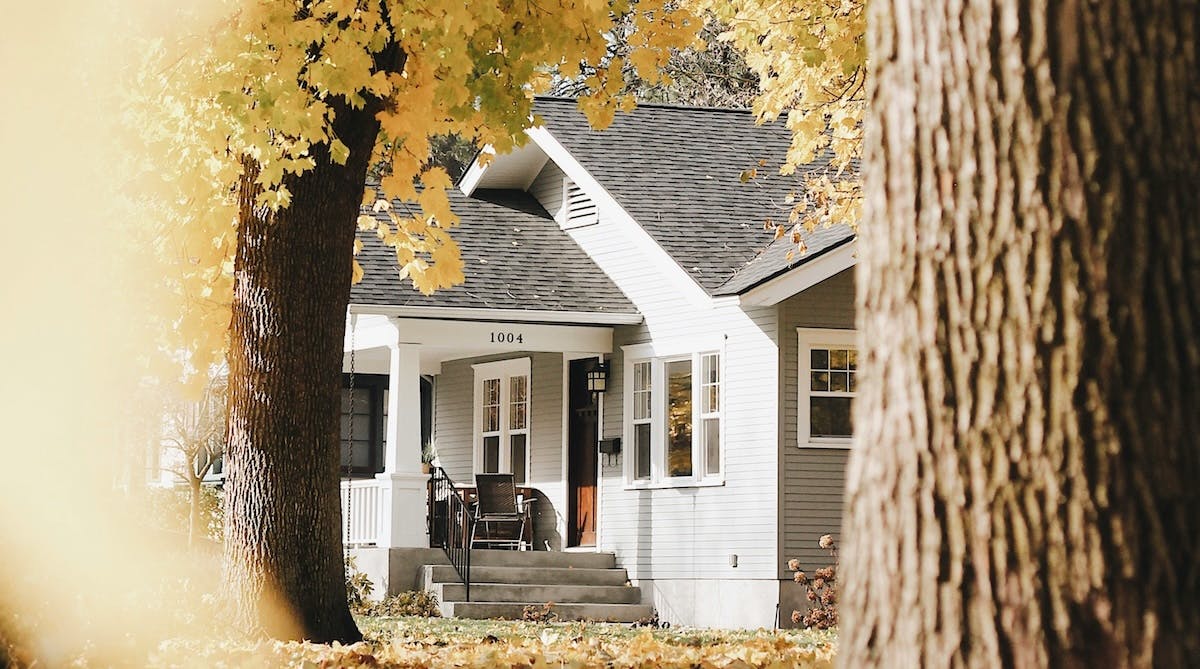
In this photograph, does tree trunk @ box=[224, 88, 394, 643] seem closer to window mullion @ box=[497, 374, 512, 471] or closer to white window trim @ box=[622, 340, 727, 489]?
white window trim @ box=[622, 340, 727, 489]

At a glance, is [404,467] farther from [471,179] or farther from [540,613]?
[471,179]

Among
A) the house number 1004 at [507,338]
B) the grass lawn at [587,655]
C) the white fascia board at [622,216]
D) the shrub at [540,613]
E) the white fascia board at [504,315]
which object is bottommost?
the shrub at [540,613]

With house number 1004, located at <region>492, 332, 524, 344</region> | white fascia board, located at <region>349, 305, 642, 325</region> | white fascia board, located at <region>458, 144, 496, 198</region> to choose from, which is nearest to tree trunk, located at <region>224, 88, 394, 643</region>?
white fascia board, located at <region>349, 305, 642, 325</region>

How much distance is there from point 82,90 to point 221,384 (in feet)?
52.3

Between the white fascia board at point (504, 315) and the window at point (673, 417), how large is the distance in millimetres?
495

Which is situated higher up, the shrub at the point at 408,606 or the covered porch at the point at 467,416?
the covered porch at the point at 467,416

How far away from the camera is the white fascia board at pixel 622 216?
20.2 meters

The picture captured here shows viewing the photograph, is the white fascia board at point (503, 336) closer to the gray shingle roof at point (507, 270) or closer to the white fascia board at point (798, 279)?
the gray shingle roof at point (507, 270)

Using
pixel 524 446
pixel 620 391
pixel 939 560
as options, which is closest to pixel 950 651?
pixel 939 560

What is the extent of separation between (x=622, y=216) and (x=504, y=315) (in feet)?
6.76

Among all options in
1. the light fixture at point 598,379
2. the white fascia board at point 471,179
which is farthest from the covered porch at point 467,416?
the white fascia board at point 471,179

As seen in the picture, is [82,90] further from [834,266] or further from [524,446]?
[524,446]

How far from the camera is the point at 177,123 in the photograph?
10.3 meters

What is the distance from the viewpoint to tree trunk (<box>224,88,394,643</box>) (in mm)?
9438
